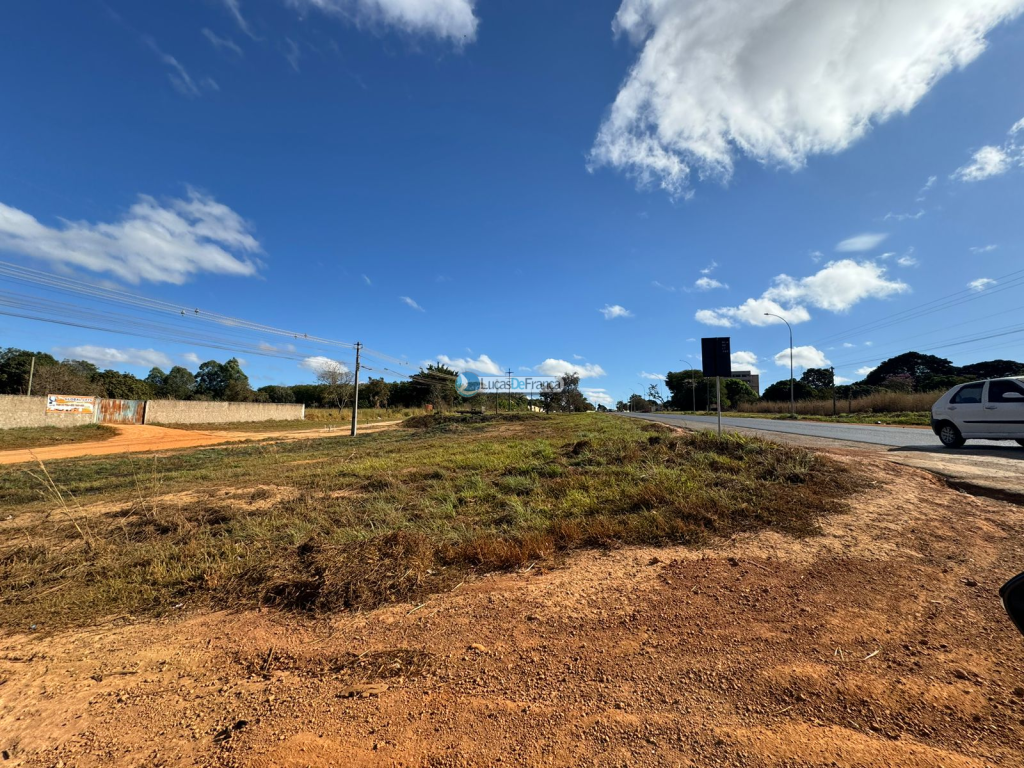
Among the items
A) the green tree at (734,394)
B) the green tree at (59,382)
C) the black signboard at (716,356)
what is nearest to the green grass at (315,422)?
the green tree at (59,382)

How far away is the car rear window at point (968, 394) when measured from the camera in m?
9.85

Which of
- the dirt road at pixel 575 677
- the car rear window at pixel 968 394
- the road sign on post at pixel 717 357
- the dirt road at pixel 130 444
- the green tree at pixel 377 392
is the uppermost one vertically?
the green tree at pixel 377 392

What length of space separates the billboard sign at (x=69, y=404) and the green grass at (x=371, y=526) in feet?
104

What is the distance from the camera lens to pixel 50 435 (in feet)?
91.6

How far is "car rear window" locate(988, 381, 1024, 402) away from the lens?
9129mm

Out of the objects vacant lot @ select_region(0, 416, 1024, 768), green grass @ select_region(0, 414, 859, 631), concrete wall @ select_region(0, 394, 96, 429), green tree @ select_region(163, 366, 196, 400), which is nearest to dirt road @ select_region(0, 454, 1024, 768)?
vacant lot @ select_region(0, 416, 1024, 768)

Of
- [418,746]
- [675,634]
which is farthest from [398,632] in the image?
[675,634]

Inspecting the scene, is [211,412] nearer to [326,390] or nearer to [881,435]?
[326,390]

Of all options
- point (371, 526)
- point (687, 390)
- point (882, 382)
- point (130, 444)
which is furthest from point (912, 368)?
point (130, 444)

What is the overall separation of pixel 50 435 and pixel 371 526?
36151 mm

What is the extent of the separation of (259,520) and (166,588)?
2001 millimetres

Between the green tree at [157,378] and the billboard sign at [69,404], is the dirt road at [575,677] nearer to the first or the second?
the billboard sign at [69,404]

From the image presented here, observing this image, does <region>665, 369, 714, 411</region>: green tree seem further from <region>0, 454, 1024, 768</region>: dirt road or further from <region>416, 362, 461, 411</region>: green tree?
<region>0, 454, 1024, 768</region>: dirt road

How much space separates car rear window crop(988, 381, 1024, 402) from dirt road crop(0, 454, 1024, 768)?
28.3 feet
